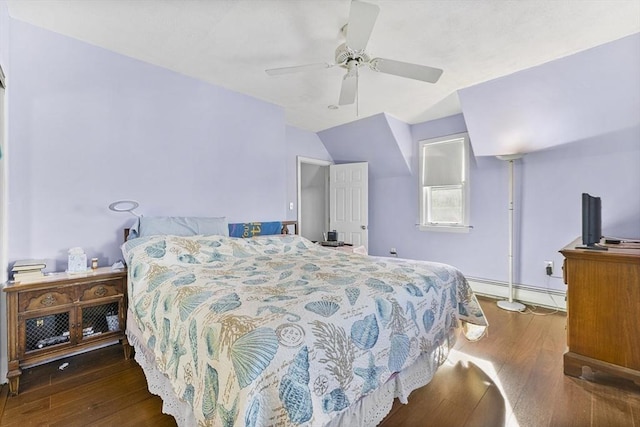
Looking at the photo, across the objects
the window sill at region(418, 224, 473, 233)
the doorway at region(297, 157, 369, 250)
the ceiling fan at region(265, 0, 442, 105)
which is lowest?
the window sill at region(418, 224, 473, 233)

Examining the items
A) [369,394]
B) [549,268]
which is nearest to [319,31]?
[369,394]

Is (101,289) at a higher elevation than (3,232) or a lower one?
lower

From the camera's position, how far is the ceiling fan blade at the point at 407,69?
2.07m

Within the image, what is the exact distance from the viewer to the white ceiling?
2.00 meters

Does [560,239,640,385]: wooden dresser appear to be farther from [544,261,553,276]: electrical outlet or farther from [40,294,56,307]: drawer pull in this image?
[40,294,56,307]: drawer pull

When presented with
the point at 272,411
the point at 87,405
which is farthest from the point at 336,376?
the point at 87,405

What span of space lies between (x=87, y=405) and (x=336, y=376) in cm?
166

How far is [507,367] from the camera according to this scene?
7.09 ft

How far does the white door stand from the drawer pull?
3.90m

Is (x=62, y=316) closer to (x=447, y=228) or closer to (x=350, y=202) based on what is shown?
(x=350, y=202)

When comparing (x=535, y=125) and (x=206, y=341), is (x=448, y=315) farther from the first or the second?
(x=535, y=125)

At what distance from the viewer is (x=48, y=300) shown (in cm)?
200

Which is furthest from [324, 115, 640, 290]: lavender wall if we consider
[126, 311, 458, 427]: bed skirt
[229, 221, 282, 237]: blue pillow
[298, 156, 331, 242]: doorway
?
[126, 311, 458, 427]: bed skirt

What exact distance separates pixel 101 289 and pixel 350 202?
12.2ft
